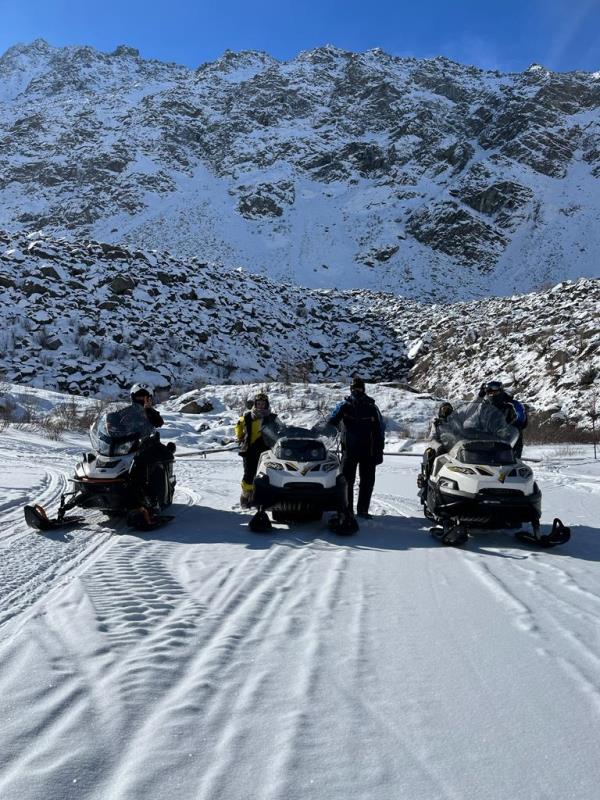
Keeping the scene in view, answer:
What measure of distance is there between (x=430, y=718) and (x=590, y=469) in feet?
35.8

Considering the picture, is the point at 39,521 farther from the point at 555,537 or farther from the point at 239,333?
the point at 239,333

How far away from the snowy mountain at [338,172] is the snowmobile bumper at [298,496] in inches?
1624

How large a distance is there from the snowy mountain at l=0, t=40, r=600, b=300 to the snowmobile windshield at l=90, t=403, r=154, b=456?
40.0 metres

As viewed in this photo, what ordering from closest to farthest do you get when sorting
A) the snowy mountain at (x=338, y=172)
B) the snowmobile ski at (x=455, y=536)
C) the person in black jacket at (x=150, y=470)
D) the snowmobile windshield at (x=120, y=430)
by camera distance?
the snowmobile ski at (x=455, y=536) < the person in black jacket at (x=150, y=470) < the snowmobile windshield at (x=120, y=430) < the snowy mountain at (x=338, y=172)

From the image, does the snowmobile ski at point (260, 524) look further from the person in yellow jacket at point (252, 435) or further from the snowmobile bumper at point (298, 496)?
the person in yellow jacket at point (252, 435)

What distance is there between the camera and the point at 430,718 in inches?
97.0

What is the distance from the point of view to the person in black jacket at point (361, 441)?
765cm

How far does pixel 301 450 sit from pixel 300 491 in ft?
1.91

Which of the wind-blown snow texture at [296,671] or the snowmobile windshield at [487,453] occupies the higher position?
the snowmobile windshield at [487,453]

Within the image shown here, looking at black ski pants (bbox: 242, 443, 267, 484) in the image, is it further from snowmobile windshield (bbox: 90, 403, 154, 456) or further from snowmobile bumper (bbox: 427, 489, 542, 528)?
snowmobile bumper (bbox: 427, 489, 542, 528)

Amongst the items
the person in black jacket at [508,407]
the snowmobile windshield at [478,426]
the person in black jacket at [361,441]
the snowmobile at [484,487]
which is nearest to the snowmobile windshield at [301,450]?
the person in black jacket at [361,441]

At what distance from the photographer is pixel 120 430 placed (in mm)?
6887

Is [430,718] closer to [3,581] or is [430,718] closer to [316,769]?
[316,769]

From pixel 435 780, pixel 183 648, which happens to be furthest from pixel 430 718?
pixel 183 648
